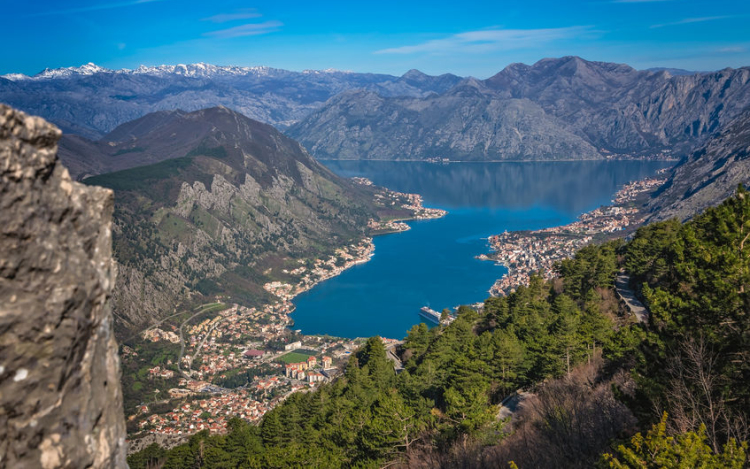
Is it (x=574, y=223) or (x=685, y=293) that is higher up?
(x=685, y=293)

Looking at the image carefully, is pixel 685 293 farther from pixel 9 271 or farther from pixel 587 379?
pixel 9 271

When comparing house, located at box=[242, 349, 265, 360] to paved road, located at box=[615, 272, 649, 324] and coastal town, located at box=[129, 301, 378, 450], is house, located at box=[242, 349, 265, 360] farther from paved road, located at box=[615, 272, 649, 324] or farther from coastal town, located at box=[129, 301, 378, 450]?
paved road, located at box=[615, 272, 649, 324]

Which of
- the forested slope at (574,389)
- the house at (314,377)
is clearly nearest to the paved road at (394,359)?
the forested slope at (574,389)

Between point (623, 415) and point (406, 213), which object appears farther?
point (406, 213)

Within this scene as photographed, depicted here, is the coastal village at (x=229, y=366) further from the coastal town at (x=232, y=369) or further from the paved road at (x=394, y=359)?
the paved road at (x=394, y=359)

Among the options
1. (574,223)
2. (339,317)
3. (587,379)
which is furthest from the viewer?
(574,223)

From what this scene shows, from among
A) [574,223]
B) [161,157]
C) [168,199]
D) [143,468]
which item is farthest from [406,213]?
[143,468]

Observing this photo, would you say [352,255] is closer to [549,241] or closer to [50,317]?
[549,241]

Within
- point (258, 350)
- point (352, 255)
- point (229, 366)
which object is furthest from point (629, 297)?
point (352, 255)
